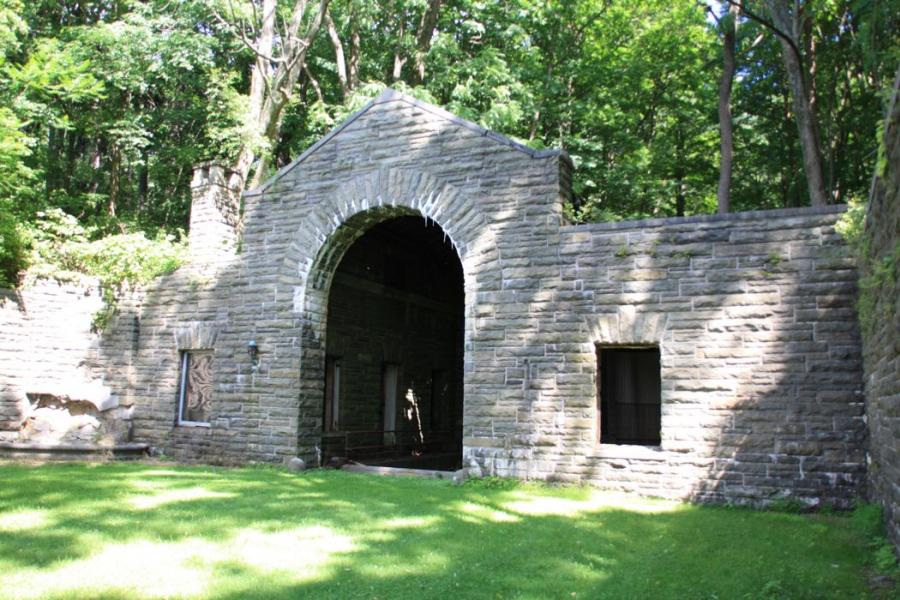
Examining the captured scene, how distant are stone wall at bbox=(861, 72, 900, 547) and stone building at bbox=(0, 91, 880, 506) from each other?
1.04m

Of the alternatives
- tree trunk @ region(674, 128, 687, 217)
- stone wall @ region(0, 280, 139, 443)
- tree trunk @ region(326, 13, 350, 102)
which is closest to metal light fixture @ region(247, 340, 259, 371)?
stone wall @ region(0, 280, 139, 443)

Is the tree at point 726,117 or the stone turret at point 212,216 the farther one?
the tree at point 726,117

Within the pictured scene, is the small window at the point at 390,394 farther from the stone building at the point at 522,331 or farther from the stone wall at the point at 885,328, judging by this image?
Answer: the stone wall at the point at 885,328

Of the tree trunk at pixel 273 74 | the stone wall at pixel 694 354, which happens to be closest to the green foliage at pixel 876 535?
the stone wall at pixel 694 354

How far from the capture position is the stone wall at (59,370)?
43.4 ft

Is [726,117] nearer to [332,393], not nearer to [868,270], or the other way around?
[868,270]

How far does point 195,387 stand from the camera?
13.6m

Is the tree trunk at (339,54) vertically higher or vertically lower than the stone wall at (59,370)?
higher

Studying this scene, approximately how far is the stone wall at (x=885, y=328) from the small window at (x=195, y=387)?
1093 cm

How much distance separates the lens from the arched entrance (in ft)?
48.2

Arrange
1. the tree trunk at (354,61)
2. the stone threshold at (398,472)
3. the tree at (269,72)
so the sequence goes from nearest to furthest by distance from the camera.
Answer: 1. the stone threshold at (398,472)
2. the tree at (269,72)
3. the tree trunk at (354,61)

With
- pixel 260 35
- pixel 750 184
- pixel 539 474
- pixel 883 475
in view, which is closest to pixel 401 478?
pixel 539 474

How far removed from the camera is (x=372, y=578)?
5227mm

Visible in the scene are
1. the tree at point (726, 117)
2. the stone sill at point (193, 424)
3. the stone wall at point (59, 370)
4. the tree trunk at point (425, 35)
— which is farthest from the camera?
the tree trunk at point (425, 35)
